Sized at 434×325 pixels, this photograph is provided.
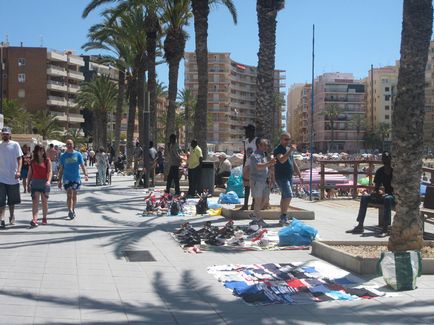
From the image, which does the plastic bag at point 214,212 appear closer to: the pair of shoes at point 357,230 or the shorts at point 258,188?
the shorts at point 258,188

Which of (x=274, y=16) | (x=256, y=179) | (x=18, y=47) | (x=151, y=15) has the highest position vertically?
(x=18, y=47)

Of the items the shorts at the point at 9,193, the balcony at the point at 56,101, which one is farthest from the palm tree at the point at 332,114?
the shorts at the point at 9,193

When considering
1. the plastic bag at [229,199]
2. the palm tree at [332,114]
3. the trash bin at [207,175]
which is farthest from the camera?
the palm tree at [332,114]

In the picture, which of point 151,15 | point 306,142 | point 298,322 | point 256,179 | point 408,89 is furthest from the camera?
point 306,142

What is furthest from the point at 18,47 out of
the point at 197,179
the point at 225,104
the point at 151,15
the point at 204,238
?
the point at 204,238

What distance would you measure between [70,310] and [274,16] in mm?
11443

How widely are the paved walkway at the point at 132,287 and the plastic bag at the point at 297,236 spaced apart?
0.52m

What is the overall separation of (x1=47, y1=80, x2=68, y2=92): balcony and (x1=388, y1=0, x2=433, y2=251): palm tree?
319ft

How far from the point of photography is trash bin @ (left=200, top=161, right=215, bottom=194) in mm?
17250

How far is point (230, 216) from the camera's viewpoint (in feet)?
41.4

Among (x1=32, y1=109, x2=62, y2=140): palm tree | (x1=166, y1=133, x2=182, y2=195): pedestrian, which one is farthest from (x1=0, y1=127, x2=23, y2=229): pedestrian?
(x1=32, y1=109, x2=62, y2=140): palm tree

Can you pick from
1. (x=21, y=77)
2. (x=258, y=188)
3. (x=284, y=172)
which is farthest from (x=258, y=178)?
(x=21, y=77)

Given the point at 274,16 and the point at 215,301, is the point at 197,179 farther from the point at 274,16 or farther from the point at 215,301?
the point at 215,301

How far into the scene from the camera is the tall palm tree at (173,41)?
1074 inches
